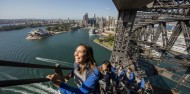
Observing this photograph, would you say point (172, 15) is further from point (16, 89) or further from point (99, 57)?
point (99, 57)

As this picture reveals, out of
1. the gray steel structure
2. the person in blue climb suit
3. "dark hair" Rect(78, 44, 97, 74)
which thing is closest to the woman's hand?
the person in blue climb suit

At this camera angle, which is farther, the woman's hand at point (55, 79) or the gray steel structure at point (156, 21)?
the gray steel structure at point (156, 21)

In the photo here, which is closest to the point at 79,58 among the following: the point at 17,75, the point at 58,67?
the point at 58,67

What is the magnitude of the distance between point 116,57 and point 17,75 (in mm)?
15455

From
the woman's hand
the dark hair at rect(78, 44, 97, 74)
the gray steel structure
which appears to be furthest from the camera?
the gray steel structure

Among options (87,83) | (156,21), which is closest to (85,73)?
(87,83)

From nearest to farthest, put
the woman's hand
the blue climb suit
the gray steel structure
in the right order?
the woman's hand → the blue climb suit → the gray steel structure

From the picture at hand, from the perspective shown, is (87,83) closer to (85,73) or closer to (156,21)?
(85,73)

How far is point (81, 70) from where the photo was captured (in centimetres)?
162

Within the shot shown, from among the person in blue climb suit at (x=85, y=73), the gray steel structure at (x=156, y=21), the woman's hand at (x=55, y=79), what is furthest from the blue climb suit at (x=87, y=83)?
the gray steel structure at (x=156, y=21)

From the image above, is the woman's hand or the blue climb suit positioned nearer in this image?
the woman's hand

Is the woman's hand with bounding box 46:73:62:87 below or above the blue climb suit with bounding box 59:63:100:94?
above

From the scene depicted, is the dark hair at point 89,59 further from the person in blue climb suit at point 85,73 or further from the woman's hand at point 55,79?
the woman's hand at point 55,79

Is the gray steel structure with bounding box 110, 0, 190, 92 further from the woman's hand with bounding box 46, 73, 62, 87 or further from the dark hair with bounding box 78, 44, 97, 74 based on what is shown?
the woman's hand with bounding box 46, 73, 62, 87
